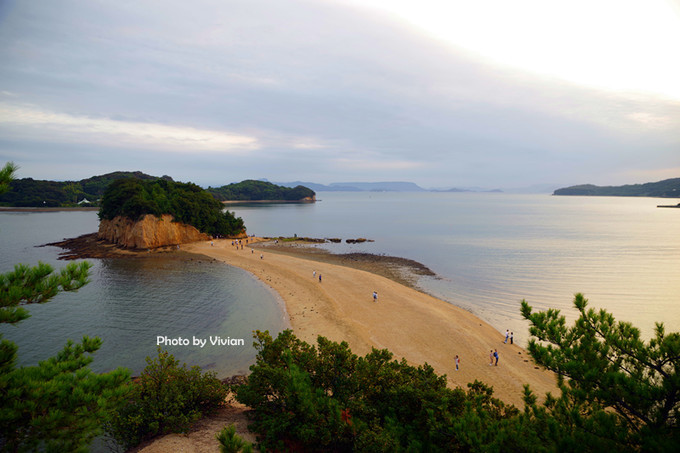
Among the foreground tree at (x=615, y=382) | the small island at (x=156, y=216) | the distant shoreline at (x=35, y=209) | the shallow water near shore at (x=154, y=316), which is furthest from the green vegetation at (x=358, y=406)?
the distant shoreline at (x=35, y=209)

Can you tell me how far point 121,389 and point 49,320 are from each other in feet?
83.0

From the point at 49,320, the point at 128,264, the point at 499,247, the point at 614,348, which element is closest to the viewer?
the point at 614,348

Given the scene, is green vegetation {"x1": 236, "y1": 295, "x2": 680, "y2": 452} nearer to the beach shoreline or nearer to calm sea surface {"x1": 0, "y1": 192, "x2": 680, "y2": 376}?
the beach shoreline

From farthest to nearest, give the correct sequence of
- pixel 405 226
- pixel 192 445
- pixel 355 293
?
1. pixel 405 226
2. pixel 355 293
3. pixel 192 445

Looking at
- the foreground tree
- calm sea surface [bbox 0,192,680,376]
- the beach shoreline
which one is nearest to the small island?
the beach shoreline

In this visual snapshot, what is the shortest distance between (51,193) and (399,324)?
16908 cm

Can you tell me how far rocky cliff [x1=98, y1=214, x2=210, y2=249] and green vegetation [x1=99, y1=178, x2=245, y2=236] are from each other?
106cm

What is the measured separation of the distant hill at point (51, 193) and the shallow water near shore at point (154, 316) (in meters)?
108

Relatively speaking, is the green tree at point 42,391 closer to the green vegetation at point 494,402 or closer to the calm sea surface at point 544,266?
the green vegetation at point 494,402

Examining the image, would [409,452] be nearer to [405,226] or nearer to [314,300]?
[314,300]

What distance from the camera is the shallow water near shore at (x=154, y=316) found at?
19.8 metres

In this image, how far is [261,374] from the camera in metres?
11.1

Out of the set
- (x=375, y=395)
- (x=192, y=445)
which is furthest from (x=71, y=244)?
(x=375, y=395)

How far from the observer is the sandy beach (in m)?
18.1
